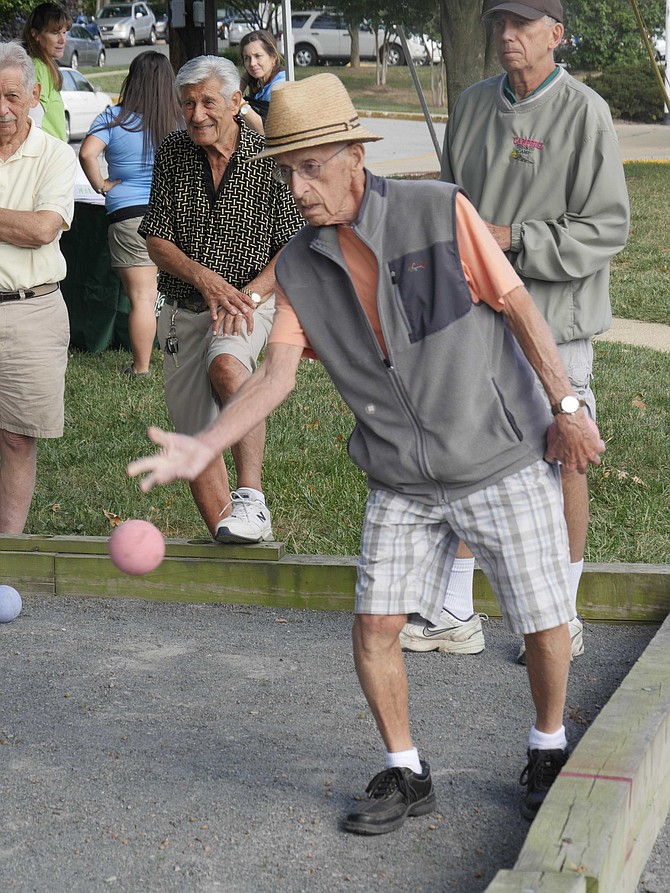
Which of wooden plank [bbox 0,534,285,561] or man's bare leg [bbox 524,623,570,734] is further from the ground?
man's bare leg [bbox 524,623,570,734]

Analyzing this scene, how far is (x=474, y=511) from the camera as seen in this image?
3480mm

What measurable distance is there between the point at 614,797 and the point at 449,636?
Answer: 5.97ft

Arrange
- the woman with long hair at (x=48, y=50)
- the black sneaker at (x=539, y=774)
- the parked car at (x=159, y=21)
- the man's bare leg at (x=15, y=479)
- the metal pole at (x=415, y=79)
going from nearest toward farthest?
the black sneaker at (x=539, y=774), the man's bare leg at (x=15, y=479), the woman with long hair at (x=48, y=50), the metal pole at (x=415, y=79), the parked car at (x=159, y=21)

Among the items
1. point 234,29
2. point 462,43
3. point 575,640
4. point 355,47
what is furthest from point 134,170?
point 234,29

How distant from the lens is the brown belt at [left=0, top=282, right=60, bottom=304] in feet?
18.6

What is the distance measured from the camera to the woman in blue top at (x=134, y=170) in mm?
9172

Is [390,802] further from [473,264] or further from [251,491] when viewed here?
[251,491]

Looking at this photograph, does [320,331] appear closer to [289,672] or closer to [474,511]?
[474,511]

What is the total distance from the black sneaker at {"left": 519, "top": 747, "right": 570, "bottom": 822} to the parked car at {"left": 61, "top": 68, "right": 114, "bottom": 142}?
2806cm

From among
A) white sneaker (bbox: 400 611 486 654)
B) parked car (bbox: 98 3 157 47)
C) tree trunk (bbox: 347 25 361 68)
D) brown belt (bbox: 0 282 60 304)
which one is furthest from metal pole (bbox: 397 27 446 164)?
parked car (bbox: 98 3 157 47)

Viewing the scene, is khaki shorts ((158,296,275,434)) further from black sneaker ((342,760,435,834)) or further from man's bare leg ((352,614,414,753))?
black sneaker ((342,760,435,834))

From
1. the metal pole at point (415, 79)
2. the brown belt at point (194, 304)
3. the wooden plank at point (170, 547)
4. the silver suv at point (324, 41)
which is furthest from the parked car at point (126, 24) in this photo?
the wooden plank at point (170, 547)

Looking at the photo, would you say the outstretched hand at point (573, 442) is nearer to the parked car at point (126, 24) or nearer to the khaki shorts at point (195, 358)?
the khaki shorts at point (195, 358)

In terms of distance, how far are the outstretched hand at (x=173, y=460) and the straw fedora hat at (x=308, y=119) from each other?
77 cm
